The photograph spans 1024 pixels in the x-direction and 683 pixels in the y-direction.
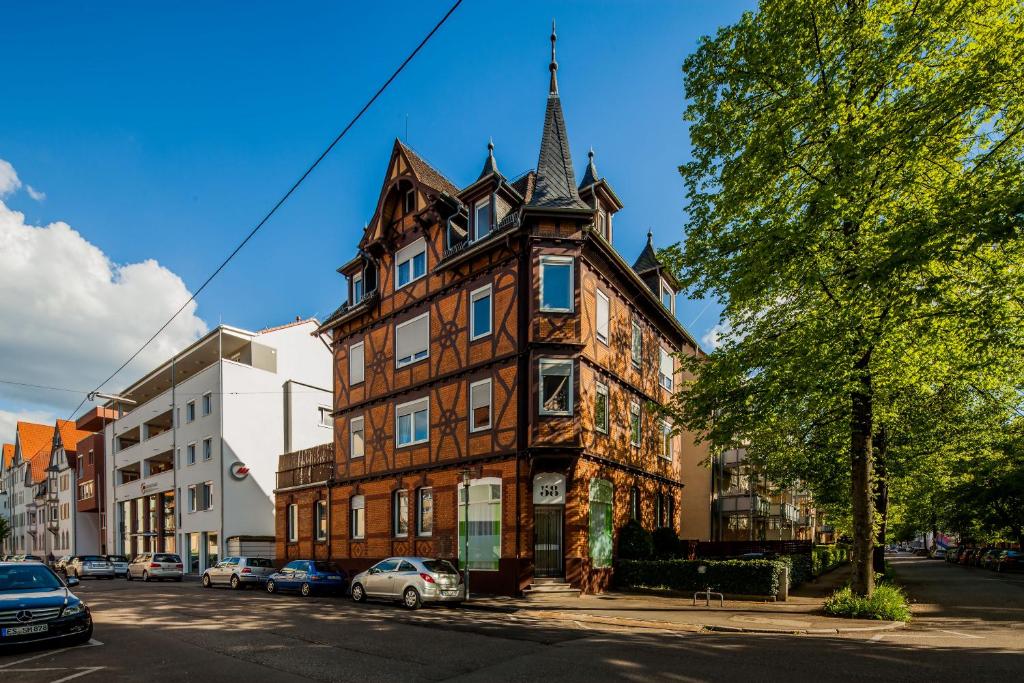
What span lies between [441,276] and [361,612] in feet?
39.0

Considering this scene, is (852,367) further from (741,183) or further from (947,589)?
(947,589)

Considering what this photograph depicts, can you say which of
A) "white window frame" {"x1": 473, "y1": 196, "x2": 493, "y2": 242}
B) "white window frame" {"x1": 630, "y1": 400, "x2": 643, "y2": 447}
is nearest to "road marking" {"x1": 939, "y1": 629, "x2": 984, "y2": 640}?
"white window frame" {"x1": 630, "y1": 400, "x2": 643, "y2": 447}

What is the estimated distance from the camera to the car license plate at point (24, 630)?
1025 cm

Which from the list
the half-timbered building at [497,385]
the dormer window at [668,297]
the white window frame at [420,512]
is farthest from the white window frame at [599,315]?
the dormer window at [668,297]

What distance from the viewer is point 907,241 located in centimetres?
1111

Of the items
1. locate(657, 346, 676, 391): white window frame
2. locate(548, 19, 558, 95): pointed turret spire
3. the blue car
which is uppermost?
locate(548, 19, 558, 95): pointed turret spire

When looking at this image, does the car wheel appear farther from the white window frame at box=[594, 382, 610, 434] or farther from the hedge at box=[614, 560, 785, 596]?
the white window frame at box=[594, 382, 610, 434]

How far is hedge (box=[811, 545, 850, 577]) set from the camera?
28.0 metres

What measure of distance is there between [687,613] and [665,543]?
9.24 metres

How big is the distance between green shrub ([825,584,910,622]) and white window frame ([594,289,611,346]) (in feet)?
34.2

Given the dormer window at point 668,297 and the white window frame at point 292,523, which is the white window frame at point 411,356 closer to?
the white window frame at point 292,523

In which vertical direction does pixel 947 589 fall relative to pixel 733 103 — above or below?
below

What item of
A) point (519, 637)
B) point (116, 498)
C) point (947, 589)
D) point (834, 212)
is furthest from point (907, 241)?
point (116, 498)

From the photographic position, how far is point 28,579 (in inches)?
462
